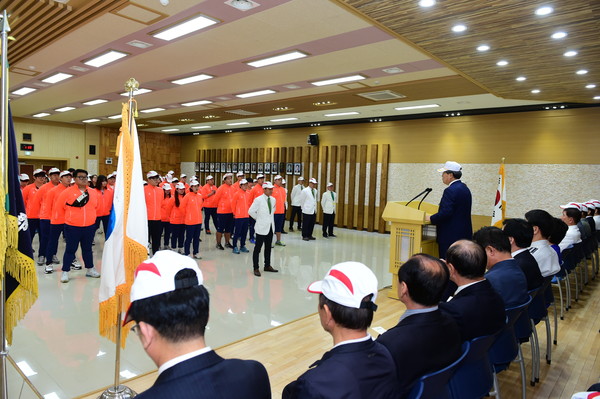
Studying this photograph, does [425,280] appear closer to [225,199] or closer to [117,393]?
[117,393]

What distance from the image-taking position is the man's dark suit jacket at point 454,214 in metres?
4.57

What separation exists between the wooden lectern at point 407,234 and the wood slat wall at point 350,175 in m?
7.37

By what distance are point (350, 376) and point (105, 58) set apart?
24.3 feet

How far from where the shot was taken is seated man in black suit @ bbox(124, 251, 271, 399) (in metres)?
1.15

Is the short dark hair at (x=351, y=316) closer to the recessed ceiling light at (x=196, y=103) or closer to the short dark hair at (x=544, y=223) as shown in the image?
the short dark hair at (x=544, y=223)

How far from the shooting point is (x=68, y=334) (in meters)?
4.30

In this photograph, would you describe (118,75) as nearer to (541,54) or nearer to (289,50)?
(289,50)

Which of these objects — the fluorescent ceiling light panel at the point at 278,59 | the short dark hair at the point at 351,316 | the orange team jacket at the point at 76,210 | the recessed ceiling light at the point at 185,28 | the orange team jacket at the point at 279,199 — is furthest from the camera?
the orange team jacket at the point at 279,199

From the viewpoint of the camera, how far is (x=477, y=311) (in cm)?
225

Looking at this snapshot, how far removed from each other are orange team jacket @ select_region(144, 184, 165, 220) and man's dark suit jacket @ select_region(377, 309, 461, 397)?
680 cm

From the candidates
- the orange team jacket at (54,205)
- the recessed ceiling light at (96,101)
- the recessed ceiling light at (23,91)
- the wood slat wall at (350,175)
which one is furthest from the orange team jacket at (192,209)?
the wood slat wall at (350,175)

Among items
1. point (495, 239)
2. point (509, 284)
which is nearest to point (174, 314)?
point (509, 284)

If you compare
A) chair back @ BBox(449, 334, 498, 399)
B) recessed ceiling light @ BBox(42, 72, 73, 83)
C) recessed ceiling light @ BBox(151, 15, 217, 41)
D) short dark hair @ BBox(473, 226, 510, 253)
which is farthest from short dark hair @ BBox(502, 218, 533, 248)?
recessed ceiling light @ BBox(42, 72, 73, 83)

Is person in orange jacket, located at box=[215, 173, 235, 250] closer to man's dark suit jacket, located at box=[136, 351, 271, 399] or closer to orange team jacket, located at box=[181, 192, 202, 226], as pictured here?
orange team jacket, located at box=[181, 192, 202, 226]
